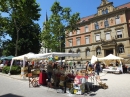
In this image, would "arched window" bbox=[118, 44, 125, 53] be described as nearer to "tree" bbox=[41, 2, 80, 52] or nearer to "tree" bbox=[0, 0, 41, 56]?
"tree" bbox=[41, 2, 80, 52]

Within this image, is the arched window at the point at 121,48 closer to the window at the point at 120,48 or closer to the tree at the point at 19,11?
the window at the point at 120,48

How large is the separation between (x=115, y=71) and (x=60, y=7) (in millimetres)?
18647

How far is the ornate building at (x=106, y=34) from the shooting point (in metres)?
30.5

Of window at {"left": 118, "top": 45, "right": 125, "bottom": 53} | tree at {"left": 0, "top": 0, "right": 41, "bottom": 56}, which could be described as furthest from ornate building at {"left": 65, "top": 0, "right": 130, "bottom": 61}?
tree at {"left": 0, "top": 0, "right": 41, "bottom": 56}

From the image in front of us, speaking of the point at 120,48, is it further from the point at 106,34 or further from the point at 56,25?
the point at 56,25

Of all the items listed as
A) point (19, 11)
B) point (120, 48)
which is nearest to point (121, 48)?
point (120, 48)

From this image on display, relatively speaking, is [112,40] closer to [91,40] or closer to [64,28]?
[91,40]

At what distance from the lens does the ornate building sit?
100 ft

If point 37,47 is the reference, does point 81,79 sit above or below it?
below

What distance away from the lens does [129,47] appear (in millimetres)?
29359

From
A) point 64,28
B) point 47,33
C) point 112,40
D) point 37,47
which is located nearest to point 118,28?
point 112,40

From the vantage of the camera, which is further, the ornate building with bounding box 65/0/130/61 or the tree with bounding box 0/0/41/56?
the ornate building with bounding box 65/0/130/61

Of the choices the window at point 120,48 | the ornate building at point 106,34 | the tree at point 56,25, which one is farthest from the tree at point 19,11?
the window at point 120,48

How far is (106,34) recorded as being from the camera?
3375cm
